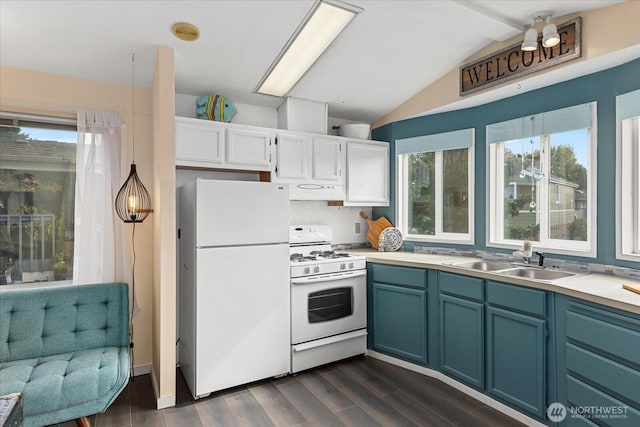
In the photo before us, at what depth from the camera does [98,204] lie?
2771mm

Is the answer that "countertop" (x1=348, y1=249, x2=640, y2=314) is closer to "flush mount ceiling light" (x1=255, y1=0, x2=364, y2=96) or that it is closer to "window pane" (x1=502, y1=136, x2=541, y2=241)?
"window pane" (x1=502, y1=136, x2=541, y2=241)

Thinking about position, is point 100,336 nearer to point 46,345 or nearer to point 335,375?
point 46,345

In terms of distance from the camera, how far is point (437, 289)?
2.78 meters

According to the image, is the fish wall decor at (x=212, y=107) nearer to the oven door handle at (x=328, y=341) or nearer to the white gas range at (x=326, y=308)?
the white gas range at (x=326, y=308)

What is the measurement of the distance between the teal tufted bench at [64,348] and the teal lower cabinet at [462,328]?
2264 mm

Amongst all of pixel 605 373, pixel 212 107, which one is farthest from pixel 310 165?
pixel 605 373

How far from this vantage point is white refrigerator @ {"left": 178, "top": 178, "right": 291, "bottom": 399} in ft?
8.23

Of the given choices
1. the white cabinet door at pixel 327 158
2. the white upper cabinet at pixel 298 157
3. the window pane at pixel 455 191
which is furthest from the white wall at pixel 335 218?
the window pane at pixel 455 191

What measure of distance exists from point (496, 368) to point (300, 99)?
9.01 feet

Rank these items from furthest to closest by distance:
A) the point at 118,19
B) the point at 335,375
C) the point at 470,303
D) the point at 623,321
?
the point at 335,375 → the point at 470,303 → the point at 118,19 → the point at 623,321

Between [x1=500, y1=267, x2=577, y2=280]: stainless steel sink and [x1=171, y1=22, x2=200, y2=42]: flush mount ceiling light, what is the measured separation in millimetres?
2671

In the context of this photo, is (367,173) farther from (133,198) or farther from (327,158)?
(133,198)

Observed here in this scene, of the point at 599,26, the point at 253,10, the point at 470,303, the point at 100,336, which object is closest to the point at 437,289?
the point at 470,303

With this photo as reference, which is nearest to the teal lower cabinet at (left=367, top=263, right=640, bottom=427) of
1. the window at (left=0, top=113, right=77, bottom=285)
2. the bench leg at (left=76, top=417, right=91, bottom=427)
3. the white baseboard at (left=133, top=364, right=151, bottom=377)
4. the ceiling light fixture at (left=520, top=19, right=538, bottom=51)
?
the ceiling light fixture at (left=520, top=19, right=538, bottom=51)
